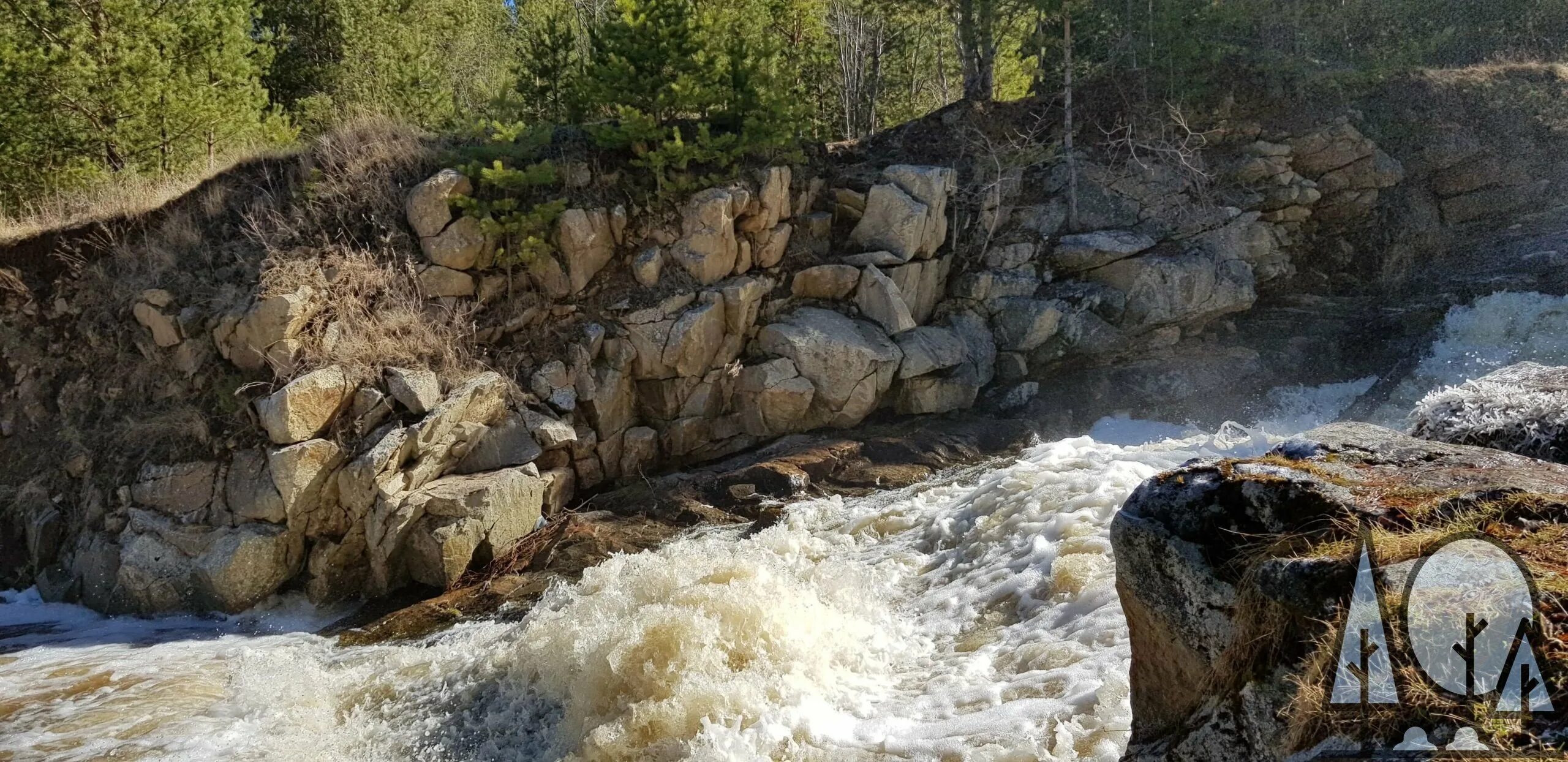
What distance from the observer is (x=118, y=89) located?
1235 cm

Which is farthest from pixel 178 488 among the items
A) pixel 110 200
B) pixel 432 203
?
pixel 110 200

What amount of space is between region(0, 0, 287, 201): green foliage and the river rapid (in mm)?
7265

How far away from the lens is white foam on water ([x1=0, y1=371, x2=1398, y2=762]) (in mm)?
5172

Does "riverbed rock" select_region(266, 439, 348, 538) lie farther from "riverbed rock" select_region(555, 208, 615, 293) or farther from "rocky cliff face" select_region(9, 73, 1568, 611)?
"riverbed rock" select_region(555, 208, 615, 293)

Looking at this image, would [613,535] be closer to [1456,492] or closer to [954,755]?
[954,755]

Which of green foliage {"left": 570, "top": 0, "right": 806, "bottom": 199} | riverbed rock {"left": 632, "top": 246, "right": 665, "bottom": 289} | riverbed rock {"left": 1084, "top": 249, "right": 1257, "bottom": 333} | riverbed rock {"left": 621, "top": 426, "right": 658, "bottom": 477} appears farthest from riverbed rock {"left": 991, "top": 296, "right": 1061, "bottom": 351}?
riverbed rock {"left": 621, "top": 426, "right": 658, "bottom": 477}

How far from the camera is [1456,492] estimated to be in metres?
3.26

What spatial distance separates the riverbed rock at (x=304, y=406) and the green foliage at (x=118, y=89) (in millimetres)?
6293

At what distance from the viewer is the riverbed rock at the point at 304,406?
30.1 ft

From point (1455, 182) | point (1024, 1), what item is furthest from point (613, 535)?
point (1455, 182)

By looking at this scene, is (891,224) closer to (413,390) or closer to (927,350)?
(927,350)

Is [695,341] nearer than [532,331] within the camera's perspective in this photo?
No

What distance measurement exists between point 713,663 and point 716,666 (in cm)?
3

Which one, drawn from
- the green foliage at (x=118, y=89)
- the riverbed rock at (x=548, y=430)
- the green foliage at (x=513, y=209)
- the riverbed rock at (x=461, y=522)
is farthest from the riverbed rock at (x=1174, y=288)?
the green foliage at (x=118, y=89)
